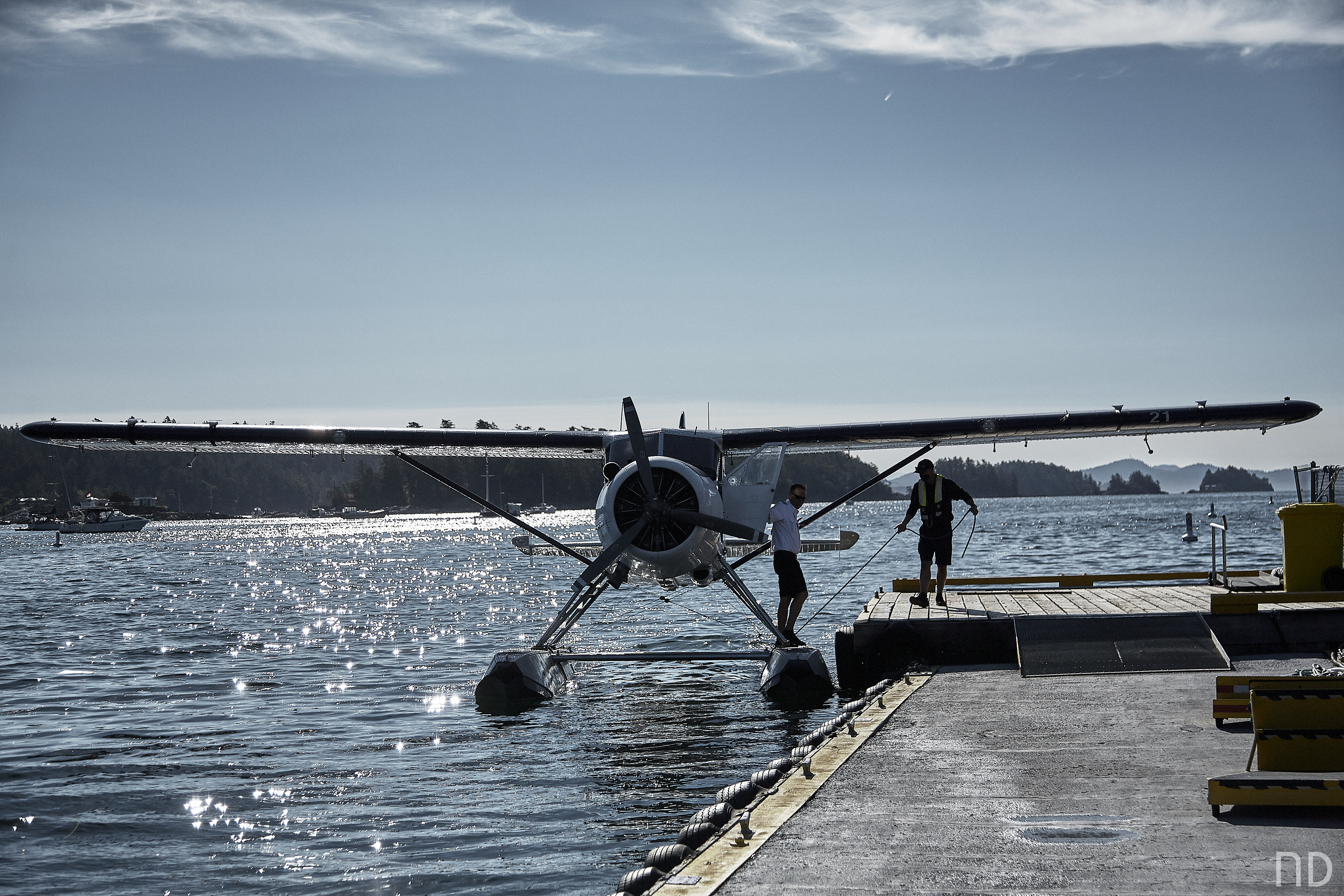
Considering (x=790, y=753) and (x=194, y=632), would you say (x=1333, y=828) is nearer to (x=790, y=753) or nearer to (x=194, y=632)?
(x=790, y=753)

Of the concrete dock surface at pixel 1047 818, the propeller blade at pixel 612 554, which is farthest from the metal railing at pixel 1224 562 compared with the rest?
the propeller blade at pixel 612 554

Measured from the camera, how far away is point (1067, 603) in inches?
502

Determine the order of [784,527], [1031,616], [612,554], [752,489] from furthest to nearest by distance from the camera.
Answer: [784,527] < [752,489] < [612,554] < [1031,616]

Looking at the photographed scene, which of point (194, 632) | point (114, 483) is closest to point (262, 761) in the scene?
point (194, 632)

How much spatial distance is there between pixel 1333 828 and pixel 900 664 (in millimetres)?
7002

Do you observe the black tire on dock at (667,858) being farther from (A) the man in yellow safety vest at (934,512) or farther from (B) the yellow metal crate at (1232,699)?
(A) the man in yellow safety vest at (934,512)

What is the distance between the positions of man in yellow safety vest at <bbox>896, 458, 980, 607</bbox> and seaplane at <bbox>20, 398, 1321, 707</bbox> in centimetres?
52

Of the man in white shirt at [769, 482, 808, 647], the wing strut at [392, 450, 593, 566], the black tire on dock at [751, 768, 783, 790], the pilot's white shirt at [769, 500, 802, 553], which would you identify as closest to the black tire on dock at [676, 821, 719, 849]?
the black tire on dock at [751, 768, 783, 790]

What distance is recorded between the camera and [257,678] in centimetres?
1579

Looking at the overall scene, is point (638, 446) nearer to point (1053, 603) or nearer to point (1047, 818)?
point (1053, 603)

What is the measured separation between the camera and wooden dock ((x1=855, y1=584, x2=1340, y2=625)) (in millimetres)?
11484

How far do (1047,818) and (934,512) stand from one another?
7.45 meters

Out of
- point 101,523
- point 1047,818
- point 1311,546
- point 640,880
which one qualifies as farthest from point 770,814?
point 101,523

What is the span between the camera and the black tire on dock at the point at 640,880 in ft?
16.6
